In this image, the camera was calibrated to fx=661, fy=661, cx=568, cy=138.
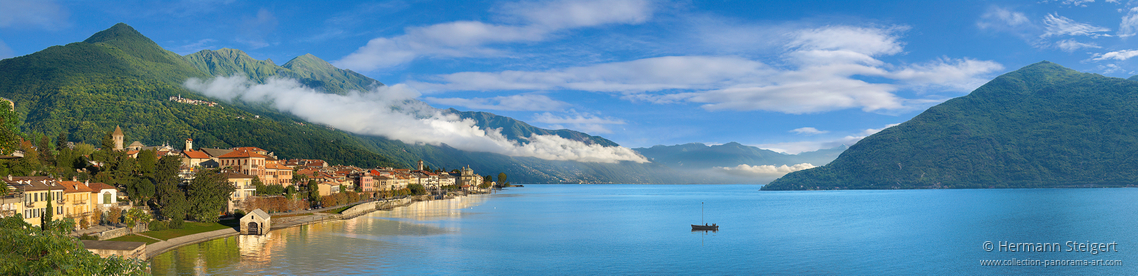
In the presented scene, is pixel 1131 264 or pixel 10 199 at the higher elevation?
pixel 10 199

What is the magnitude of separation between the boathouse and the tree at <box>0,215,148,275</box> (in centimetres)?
5221

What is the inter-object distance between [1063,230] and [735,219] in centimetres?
4620

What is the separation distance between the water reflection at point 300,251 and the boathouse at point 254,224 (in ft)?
3.71

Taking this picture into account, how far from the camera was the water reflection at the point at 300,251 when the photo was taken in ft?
164

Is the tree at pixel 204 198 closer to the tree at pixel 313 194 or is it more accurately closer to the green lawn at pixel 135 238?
the green lawn at pixel 135 238

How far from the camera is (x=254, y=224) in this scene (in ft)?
250

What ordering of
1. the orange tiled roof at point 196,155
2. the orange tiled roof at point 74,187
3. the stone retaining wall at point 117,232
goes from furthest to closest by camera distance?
1. the orange tiled roof at point 196,155
2. the orange tiled roof at point 74,187
3. the stone retaining wall at point 117,232

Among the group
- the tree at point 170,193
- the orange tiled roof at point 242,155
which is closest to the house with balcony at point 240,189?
the tree at point 170,193

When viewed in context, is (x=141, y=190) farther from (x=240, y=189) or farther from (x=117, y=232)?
(x=240, y=189)

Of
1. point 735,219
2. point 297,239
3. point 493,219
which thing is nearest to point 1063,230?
point 735,219

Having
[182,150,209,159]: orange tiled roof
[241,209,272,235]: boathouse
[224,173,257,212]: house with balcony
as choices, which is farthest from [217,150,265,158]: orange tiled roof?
[241,209,272,235]: boathouse

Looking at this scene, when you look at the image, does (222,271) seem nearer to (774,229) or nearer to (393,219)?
(393,219)

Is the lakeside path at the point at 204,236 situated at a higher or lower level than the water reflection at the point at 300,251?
higher

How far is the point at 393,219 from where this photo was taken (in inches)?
4289
